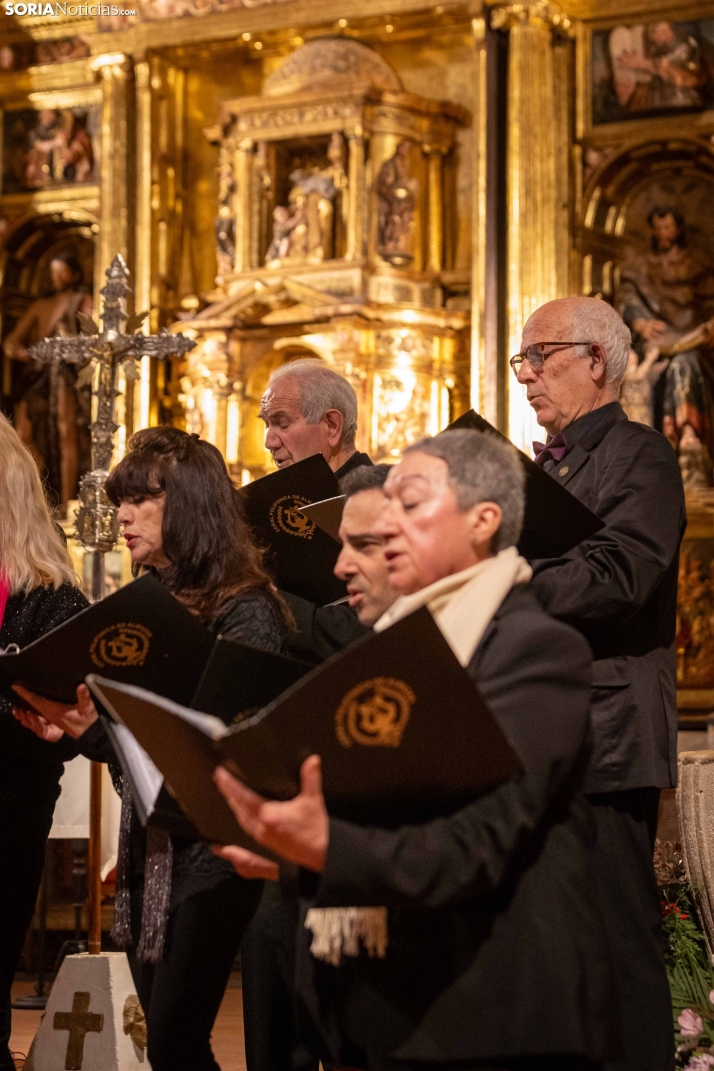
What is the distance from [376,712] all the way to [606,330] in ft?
5.98

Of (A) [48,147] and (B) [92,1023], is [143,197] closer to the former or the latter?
(A) [48,147]

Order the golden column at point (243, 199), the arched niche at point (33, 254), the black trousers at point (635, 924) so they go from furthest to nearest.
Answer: the arched niche at point (33, 254)
the golden column at point (243, 199)
the black trousers at point (635, 924)

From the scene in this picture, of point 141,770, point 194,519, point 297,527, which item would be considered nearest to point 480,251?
point 297,527

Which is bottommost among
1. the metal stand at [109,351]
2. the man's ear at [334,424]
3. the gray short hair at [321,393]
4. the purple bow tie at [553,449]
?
the purple bow tie at [553,449]

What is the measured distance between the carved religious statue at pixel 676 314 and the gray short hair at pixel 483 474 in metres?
7.71

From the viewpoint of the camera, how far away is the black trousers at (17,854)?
3408mm

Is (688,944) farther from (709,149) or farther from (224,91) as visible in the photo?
(224,91)

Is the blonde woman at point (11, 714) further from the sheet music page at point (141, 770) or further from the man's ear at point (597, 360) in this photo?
the man's ear at point (597, 360)

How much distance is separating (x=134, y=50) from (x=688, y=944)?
870 centimetres

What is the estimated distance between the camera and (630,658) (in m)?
3.05

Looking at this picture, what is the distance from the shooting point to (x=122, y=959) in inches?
150

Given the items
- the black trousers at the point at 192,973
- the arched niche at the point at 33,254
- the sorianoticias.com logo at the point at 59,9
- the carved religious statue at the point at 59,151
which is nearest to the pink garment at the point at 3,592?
the black trousers at the point at 192,973

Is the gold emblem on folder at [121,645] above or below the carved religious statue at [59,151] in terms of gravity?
below

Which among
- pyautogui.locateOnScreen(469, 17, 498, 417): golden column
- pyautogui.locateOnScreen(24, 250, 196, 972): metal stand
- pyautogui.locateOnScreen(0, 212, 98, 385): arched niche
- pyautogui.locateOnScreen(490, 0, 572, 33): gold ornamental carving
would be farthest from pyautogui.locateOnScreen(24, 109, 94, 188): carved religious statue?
pyautogui.locateOnScreen(24, 250, 196, 972): metal stand
